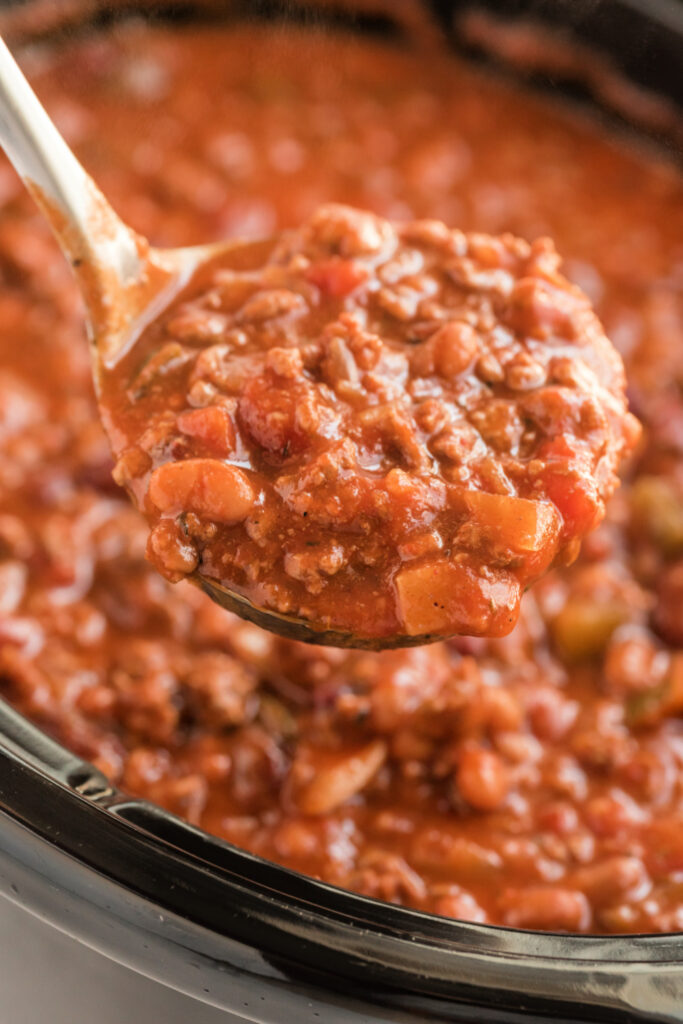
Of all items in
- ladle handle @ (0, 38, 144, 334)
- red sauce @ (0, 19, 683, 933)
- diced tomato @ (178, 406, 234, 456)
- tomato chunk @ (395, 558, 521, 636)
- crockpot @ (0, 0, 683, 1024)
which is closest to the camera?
crockpot @ (0, 0, 683, 1024)

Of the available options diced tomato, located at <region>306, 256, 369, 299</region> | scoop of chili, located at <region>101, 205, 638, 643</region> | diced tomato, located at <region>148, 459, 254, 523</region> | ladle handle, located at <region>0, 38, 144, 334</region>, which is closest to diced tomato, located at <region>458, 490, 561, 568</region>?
scoop of chili, located at <region>101, 205, 638, 643</region>

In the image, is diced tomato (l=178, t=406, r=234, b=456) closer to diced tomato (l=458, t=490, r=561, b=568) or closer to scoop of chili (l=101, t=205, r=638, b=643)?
scoop of chili (l=101, t=205, r=638, b=643)

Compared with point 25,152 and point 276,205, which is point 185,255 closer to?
point 25,152

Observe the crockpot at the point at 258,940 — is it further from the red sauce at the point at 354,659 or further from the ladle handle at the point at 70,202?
the ladle handle at the point at 70,202

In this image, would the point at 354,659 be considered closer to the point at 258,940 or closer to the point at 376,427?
the point at 376,427

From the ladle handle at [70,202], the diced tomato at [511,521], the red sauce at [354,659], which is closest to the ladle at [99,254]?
the ladle handle at [70,202]

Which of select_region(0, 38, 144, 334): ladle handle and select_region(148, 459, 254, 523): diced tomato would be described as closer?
select_region(148, 459, 254, 523): diced tomato
